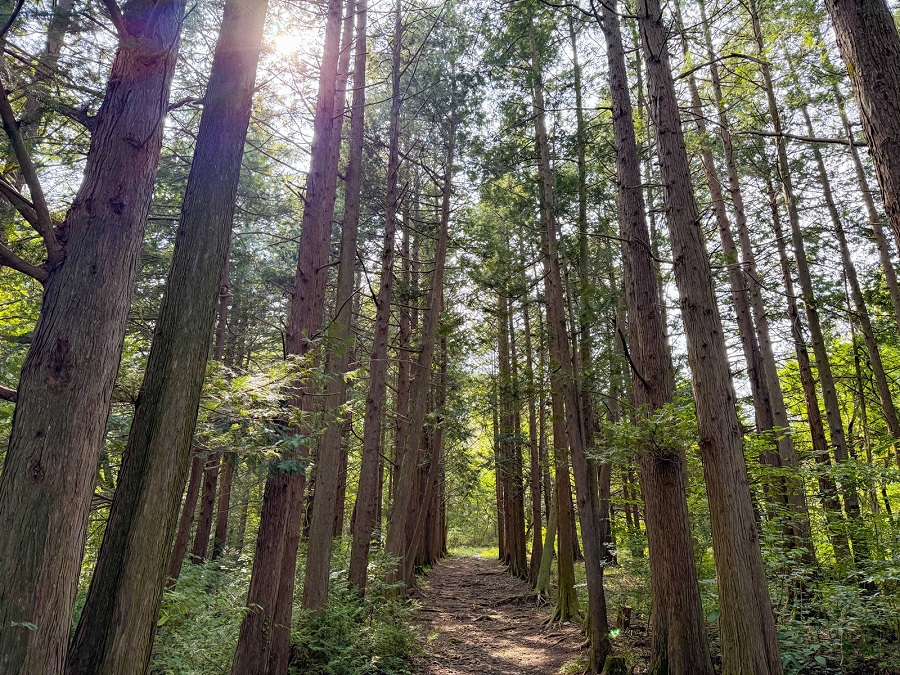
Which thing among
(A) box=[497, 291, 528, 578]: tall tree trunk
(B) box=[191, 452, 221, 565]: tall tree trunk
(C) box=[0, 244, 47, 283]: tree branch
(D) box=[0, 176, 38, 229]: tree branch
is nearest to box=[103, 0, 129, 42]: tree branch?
(D) box=[0, 176, 38, 229]: tree branch

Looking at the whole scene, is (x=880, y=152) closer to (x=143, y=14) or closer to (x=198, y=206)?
(x=198, y=206)

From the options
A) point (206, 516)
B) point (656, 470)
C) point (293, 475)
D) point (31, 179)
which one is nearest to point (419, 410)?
point (293, 475)

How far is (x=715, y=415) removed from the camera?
449 cm

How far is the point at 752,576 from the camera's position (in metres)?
4.17

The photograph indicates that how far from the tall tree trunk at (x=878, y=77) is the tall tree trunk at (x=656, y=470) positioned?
2650 millimetres

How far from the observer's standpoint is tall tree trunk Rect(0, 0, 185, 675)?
2363 millimetres

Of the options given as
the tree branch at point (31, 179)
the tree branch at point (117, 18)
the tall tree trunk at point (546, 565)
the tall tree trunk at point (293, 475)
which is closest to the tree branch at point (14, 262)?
the tree branch at point (31, 179)

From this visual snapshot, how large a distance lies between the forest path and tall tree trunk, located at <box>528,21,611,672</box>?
952 millimetres

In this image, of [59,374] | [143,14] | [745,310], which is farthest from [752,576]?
[745,310]

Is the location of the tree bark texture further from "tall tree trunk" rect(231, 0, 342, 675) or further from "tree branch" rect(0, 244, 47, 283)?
"tree branch" rect(0, 244, 47, 283)

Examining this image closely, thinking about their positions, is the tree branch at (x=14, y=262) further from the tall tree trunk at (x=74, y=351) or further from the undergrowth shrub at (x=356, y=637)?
the undergrowth shrub at (x=356, y=637)

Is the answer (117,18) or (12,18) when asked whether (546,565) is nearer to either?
(117,18)

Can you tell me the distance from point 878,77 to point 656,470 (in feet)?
13.3

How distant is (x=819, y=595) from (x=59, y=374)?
8424mm
